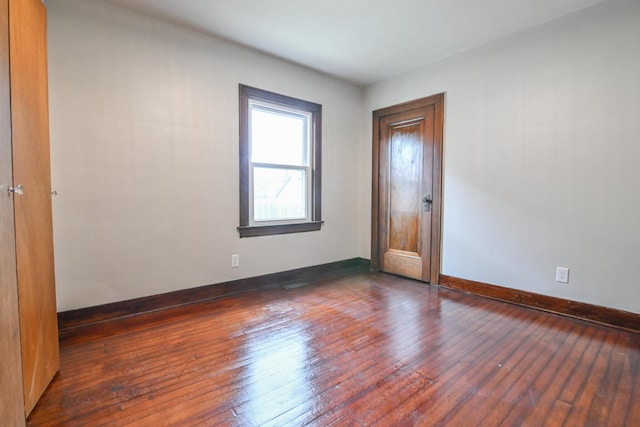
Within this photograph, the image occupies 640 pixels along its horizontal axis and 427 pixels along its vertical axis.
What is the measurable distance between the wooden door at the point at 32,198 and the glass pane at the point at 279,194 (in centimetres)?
184

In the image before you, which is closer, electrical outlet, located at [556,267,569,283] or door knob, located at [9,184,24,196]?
door knob, located at [9,184,24,196]

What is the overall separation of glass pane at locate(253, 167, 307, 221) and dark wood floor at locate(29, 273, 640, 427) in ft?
3.63

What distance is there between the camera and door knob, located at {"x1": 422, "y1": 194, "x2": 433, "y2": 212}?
345 centimetres

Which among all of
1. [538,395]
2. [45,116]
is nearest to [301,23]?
[45,116]

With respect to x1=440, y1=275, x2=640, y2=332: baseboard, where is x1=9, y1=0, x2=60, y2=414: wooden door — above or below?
above

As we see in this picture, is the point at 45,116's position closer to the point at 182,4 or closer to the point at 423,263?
the point at 182,4

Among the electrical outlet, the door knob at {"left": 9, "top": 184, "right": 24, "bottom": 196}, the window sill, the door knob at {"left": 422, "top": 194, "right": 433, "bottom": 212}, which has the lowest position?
the electrical outlet

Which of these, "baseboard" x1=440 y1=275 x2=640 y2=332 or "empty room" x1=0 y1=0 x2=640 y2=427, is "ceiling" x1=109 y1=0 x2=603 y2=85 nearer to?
"empty room" x1=0 y1=0 x2=640 y2=427

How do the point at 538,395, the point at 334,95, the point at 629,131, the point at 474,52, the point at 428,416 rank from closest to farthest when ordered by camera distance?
the point at 428,416
the point at 538,395
the point at 629,131
the point at 474,52
the point at 334,95

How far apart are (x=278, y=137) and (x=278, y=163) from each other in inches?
11.8

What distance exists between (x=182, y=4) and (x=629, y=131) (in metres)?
3.51

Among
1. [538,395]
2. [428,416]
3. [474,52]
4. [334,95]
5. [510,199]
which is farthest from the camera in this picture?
[334,95]

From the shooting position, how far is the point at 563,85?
8.34 ft

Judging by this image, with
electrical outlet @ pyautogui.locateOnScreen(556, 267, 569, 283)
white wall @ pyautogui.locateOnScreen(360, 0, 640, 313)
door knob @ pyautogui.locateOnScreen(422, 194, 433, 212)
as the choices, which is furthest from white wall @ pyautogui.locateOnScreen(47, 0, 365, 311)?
electrical outlet @ pyautogui.locateOnScreen(556, 267, 569, 283)
